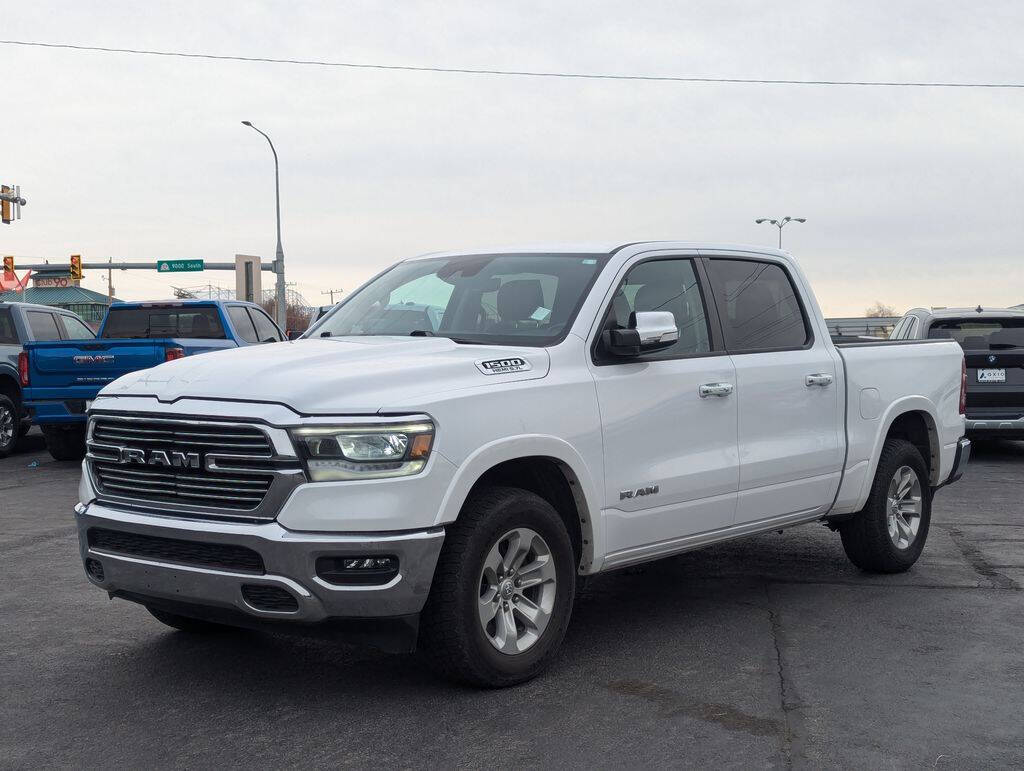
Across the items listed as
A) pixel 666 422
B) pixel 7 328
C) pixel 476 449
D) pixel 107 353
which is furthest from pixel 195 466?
pixel 7 328

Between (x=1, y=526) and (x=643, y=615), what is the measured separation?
564 cm

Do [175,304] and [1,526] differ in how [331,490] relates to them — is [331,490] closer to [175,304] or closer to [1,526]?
[1,526]

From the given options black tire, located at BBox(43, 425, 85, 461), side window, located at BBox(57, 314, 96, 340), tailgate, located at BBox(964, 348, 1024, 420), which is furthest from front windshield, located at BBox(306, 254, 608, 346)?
side window, located at BBox(57, 314, 96, 340)

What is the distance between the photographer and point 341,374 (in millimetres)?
4684

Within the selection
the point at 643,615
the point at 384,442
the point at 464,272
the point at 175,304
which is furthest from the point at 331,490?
the point at 175,304

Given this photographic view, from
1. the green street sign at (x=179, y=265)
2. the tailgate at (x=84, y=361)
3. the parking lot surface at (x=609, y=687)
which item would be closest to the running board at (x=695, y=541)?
the parking lot surface at (x=609, y=687)

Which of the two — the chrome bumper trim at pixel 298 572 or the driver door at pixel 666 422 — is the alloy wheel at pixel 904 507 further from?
the chrome bumper trim at pixel 298 572

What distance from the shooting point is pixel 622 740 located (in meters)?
4.34

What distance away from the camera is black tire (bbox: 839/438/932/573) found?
711cm

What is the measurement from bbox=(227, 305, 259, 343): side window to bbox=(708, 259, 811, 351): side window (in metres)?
9.32

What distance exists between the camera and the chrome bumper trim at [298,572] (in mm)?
4367

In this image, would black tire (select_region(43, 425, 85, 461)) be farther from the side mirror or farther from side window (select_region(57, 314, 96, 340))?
the side mirror

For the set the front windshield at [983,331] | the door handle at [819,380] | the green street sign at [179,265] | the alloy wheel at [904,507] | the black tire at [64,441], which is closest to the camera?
the door handle at [819,380]

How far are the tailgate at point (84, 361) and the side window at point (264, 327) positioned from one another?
2.61 metres
